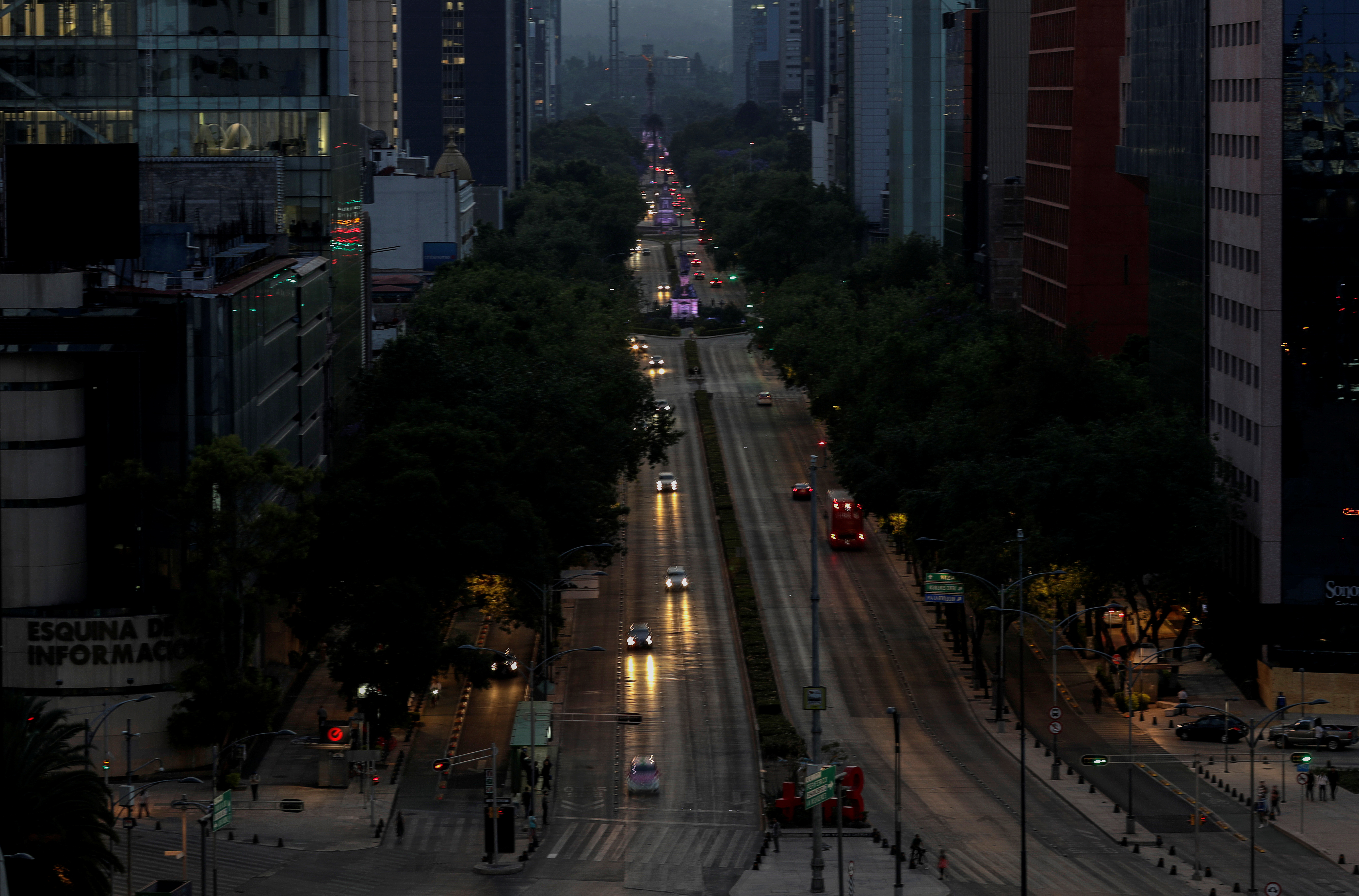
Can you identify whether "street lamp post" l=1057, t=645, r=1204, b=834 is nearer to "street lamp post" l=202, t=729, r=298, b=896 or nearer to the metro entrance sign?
the metro entrance sign

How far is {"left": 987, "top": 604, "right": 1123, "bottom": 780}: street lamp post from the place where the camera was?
8900 cm

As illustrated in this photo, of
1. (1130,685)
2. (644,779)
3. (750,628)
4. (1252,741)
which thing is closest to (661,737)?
(644,779)

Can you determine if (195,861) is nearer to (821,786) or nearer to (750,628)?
(821,786)

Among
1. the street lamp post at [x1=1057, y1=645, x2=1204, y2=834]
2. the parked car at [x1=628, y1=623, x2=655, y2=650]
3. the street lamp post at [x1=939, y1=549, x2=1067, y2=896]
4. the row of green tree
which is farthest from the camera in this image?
the parked car at [x1=628, y1=623, x2=655, y2=650]

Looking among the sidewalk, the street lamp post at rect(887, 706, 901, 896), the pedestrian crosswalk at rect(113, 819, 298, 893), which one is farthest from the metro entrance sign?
the pedestrian crosswalk at rect(113, 819, 298, 893)

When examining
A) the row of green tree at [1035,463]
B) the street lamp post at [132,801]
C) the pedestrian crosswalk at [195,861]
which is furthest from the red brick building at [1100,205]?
the pedestrian crosswalk at [195,861]

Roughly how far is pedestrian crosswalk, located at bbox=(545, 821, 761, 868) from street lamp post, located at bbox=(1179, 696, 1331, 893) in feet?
52.1

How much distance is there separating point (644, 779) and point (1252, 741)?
25151 millimetres

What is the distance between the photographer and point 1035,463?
347 ft

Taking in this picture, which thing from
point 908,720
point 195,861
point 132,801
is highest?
point 132,801

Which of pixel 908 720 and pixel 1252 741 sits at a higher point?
pixel 1252 741

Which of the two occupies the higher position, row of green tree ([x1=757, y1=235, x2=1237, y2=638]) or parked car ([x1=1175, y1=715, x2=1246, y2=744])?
row of green tree ([x1=757, y1=235, x2=1237, y2=638])

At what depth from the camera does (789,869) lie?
241 ft

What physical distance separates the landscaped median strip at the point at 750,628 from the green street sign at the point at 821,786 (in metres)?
17.6
